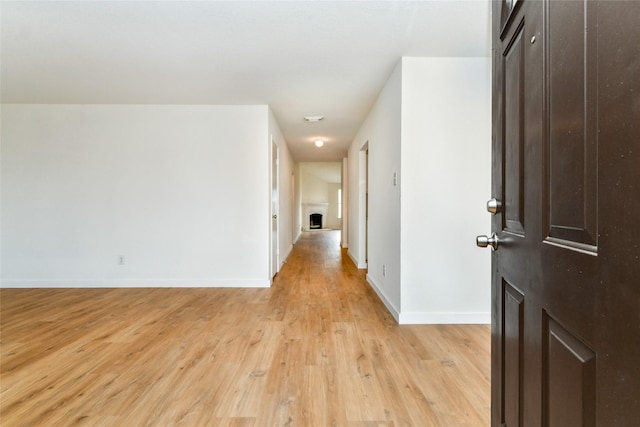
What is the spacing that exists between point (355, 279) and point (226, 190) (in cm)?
214

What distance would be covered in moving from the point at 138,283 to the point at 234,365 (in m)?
2.69

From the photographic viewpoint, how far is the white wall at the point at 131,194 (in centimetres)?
412

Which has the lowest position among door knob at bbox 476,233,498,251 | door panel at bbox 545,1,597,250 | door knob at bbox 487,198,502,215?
door knob at bbox 476,233,498,251

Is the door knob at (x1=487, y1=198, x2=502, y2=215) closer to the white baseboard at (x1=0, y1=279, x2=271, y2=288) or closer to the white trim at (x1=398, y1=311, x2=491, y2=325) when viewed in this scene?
the white trim at (x1=398, y1=311, x2=491, y2=325)

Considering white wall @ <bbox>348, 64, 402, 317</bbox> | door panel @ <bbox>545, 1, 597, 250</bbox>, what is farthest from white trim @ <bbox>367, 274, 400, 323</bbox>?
door panel @ <bbox>545, 1, 597, 250</bbox>

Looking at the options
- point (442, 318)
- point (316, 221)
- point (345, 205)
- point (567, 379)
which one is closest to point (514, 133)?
point (567, 379)

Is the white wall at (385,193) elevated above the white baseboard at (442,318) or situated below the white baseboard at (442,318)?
above

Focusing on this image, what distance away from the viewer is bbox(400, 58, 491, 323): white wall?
2.80 meters

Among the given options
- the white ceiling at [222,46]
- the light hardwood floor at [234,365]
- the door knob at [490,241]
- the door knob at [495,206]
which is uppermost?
the white ceiling at [222,46]

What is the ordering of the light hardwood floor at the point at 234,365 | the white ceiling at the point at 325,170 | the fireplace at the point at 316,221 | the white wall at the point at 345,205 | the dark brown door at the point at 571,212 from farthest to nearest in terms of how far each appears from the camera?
the fireplace at the point at 316,221, the white ceiling at the point at 325,170, the white wall at the point at 345,205, the light hardwood floor at the point at 234,365, the dark brown door at the point at 571,212

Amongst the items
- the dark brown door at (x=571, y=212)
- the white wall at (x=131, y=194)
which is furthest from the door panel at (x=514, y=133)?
the white wall at (x=131, y=194)

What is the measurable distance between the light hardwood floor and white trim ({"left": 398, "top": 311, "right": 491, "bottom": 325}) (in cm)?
7

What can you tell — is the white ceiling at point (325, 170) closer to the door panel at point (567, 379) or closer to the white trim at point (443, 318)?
the white trim at point (443, 318)

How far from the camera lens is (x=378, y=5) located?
2.07 metres
